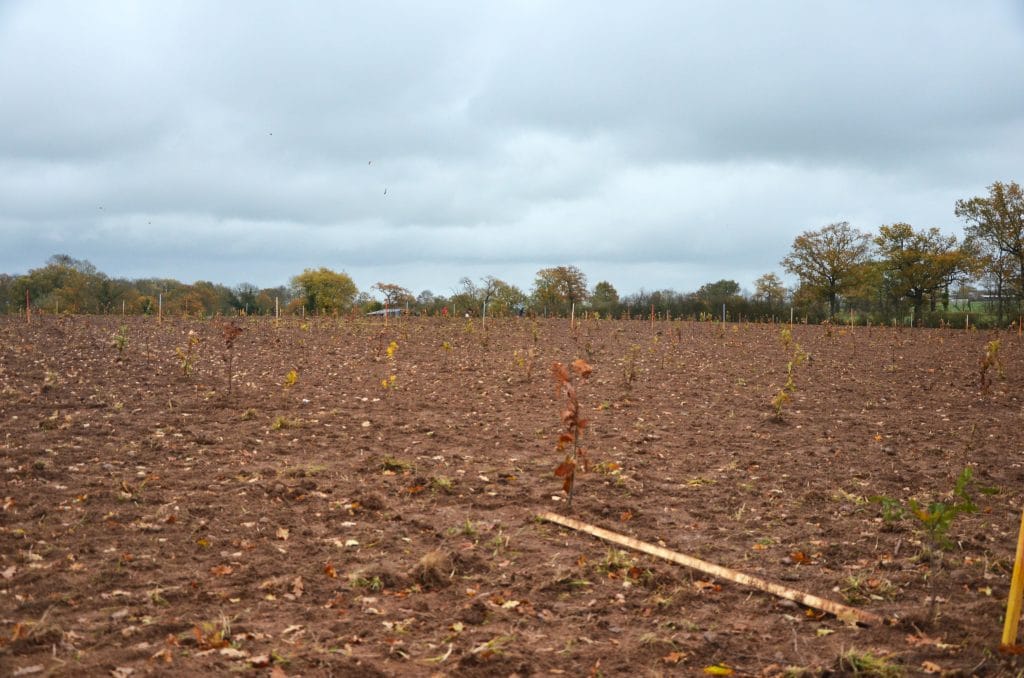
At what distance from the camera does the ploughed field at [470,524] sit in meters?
3.34

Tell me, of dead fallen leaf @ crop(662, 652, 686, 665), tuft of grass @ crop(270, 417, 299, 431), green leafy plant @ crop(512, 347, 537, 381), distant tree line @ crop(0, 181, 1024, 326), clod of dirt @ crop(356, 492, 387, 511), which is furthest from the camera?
distant tree line @ crop(0, 181, 1024, 326)

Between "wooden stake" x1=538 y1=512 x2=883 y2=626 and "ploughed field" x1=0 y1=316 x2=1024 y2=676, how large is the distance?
0.06 m

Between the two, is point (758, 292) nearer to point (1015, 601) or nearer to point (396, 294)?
Result: point (396, 294)

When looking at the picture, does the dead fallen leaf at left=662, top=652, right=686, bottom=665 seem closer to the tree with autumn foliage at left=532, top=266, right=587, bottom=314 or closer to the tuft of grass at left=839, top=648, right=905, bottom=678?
the tuft of grass at left=839, top=648, right=905, bottom=678

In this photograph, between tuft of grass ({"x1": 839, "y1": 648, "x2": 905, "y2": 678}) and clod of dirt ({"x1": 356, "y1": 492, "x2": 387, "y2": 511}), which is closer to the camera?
tuft of grass ({"x1": 839, "y1": 648, "x2": 905, "y2": 678})

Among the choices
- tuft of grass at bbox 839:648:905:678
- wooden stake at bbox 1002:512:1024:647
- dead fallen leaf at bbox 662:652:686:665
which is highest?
wooden stake at bbox 1002:512:1024:647

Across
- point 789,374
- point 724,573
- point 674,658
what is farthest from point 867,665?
point 789,374

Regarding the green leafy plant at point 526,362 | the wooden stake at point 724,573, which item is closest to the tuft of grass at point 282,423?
the wooden stake at point 724,573

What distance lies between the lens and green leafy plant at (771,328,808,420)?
824cm

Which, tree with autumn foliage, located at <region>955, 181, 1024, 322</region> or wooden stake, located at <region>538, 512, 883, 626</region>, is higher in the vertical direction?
tree with autumn foliage, located at <region>955, 181, 1024, 322</region>

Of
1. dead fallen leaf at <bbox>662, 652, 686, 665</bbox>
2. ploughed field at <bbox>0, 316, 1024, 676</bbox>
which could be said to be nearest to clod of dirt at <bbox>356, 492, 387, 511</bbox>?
ploughed field at <bbox>0, 316, 1024, 676</bbox>

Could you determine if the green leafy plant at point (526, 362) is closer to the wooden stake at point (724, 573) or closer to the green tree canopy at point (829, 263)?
the wooden stake at point (724, 573)

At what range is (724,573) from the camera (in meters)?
4.14

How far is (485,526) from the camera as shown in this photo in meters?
4.92
